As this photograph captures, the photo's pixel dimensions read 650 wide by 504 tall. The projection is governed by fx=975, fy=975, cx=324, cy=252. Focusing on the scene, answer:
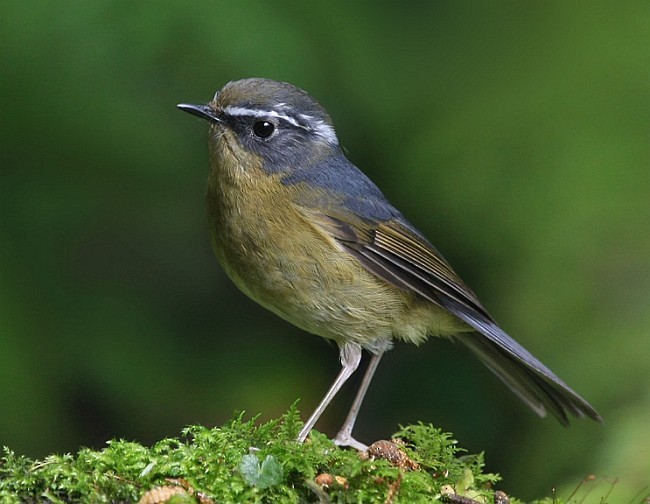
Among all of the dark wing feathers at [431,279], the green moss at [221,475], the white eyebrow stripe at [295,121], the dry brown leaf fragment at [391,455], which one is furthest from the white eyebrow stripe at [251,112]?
the dry brown leaf fragment at [391,455]

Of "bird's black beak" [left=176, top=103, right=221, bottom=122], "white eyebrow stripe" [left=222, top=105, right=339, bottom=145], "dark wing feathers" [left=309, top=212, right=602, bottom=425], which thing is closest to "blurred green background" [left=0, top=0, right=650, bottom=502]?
"dark wing feathers" [left=309, top=212, right=602, bottom=425]

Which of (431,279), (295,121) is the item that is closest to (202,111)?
(295,121)

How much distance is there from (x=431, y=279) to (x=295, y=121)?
0.99 metres

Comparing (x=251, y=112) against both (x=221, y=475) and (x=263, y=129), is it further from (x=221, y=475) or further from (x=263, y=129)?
(x=221, y=475)

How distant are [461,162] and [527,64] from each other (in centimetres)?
71

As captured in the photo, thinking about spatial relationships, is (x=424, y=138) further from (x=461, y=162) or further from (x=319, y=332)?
(x=319, y=332)

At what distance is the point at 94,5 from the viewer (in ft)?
15.8

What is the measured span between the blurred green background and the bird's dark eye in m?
0.54

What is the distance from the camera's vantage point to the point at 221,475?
3.10m

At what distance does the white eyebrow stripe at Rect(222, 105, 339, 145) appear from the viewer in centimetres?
447

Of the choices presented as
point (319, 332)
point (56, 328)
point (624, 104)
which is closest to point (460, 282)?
point (319, 332)

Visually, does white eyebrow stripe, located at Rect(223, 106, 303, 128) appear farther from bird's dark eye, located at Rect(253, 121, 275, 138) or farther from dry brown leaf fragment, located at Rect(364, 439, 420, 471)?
dry brown leaf fragment, located at Rect(364, 439, 420, 471)

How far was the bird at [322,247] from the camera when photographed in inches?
171

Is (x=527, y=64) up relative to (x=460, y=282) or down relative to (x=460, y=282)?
up
